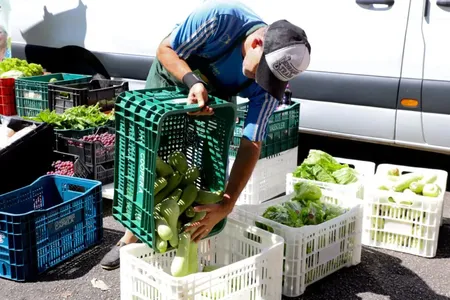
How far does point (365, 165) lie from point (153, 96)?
234 centimetres

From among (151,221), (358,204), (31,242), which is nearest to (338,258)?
(358,204)

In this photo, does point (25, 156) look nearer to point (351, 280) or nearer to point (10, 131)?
point (10, 131)

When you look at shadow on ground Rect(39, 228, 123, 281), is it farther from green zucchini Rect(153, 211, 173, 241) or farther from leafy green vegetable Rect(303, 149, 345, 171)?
leafy green vegetable Rect(303, 149, 345, 171)

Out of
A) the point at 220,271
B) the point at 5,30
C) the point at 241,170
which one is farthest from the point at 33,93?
the point at 220,271

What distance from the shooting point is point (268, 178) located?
4.93 metres

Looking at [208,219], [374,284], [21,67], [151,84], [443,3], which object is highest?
[443,3]

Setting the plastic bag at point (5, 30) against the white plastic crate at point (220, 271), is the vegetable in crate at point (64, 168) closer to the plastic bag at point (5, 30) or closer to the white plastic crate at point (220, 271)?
the white plastic crate at point (220, 271)

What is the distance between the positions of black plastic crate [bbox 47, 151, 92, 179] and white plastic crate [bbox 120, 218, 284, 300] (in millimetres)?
1636

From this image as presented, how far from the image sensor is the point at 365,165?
182 inches

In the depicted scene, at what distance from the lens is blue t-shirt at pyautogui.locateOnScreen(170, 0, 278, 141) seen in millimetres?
2879

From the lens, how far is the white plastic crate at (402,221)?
3928 mm

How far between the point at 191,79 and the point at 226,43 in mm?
277

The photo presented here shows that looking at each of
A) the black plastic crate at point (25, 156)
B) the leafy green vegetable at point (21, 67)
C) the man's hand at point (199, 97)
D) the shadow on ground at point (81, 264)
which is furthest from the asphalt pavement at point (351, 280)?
the leafy green vegetable at point (21, 67)

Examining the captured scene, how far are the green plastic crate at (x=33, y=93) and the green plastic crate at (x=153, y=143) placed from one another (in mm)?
3097
